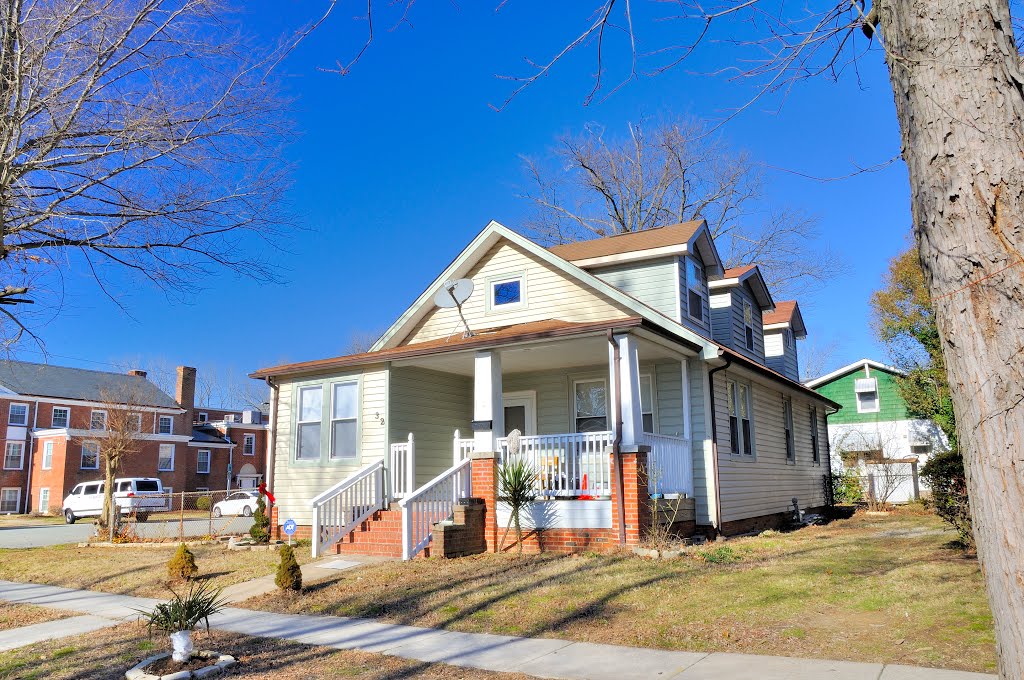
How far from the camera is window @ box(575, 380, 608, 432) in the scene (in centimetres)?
1530

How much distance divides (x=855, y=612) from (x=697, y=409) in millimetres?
7132

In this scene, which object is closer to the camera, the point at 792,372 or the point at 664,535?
the point at 664,535

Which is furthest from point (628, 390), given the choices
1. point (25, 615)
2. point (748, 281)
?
point (748, 281)

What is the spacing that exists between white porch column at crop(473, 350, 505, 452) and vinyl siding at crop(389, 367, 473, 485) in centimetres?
243

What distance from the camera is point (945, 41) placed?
3.20 meters

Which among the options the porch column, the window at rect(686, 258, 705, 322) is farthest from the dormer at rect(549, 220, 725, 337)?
the porch column

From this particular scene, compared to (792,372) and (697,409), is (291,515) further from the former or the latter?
(792,372)

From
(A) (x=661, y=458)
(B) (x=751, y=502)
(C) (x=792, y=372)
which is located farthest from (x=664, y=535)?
(C) (x=792, y=372)

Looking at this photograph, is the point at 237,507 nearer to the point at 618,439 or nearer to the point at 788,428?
the point at 788,428

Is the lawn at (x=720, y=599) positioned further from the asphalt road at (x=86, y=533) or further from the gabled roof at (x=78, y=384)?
the gabled roof at (x=78, y=384)

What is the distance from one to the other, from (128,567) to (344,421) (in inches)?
181

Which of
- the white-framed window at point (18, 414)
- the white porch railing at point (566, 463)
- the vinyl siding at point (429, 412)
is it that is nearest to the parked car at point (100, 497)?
the white-framed window at point (18, 414)

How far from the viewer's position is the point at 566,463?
1244cm

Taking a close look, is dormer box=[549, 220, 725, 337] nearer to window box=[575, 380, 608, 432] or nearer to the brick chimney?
window box=[575, 380, 608, 432]
